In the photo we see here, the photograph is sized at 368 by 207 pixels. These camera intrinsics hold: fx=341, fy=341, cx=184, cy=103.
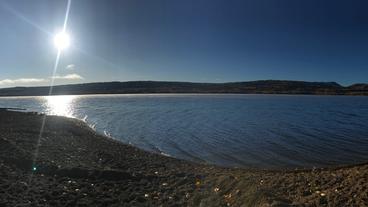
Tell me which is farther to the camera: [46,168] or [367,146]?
[367,146]

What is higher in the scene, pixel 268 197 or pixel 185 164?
pixel 268 197

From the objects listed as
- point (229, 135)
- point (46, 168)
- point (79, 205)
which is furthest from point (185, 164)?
point (229, 135)

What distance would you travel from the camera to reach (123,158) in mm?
19844

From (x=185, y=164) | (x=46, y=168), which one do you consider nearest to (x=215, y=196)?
(x=46, y=168)

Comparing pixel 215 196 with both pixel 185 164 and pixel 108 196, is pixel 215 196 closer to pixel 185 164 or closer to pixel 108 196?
pixel 108 196

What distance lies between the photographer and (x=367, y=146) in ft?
83.8

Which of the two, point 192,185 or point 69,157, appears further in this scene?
point 69,157

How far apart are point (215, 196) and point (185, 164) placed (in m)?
8.72

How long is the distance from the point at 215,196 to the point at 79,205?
4.45m

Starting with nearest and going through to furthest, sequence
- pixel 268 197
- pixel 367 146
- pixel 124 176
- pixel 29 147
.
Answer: pixel 268 197
pixel 124 176
pixel 29 147
pixel 367 146

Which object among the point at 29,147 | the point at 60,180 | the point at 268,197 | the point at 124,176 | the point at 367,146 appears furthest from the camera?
the point at 367,146

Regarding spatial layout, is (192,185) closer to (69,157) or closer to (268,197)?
(268,197)

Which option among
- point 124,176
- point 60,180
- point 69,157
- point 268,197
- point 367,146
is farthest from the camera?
point 367,146

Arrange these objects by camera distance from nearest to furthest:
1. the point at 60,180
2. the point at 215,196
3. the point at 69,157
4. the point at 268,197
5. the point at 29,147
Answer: the point at 268,197
the point at 215,196
the point at 60,180
the point at 69,157
the point at 29,147
